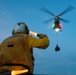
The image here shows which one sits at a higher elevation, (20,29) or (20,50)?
(20,29)

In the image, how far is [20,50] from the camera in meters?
5.59

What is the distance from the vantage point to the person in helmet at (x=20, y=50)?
17.5 feet

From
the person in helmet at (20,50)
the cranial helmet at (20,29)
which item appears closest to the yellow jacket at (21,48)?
the person in helmet at (20,50)

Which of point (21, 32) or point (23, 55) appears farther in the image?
point (21, 32)

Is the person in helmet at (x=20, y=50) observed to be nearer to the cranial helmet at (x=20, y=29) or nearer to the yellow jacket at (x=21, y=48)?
the yellow jacket at (x=21, y=48)

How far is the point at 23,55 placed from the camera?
5.53 metres

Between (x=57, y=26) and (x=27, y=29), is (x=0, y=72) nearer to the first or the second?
(x=27, y=29)

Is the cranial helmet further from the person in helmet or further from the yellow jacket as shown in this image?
the yellow jacket

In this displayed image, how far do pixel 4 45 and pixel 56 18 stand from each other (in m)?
35.6

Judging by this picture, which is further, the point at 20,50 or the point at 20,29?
the point at 20,29

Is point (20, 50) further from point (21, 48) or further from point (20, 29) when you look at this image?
point (20, 29)

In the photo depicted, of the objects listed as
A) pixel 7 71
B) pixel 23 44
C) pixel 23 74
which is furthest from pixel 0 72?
pixel 23 44

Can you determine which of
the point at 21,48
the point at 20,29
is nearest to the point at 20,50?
the point at 21,48

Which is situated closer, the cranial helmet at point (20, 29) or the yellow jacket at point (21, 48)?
the yellow jacket at point (21, 48)
